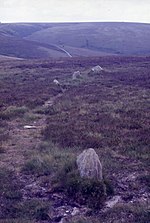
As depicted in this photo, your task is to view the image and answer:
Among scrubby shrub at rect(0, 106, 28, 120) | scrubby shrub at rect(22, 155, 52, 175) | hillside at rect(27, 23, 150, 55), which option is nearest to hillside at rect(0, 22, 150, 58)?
hillside at rect(27, 23, 150, 55)

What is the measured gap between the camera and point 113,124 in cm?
2161

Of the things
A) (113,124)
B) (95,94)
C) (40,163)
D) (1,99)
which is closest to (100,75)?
(95,94)

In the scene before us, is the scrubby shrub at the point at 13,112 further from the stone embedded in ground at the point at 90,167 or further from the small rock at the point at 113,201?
the small rock at the point at 113,201

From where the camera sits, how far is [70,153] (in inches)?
653

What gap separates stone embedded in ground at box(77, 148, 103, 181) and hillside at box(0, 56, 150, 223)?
258 mm

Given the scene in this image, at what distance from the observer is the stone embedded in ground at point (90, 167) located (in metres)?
13.1

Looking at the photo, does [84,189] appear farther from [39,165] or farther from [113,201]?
[39,165]

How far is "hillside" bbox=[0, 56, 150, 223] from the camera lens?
1176 cm

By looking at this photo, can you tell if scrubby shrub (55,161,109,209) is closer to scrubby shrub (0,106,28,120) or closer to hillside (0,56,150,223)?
hillside (0,56,150,223)

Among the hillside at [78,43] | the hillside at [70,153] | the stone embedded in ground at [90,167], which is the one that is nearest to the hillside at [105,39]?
the hillside at [78,43]

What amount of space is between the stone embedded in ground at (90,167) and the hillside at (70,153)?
0.26 metres

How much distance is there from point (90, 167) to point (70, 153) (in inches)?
132

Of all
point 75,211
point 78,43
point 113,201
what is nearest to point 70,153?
point 113,201

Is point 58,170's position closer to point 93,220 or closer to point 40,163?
point 40,163
